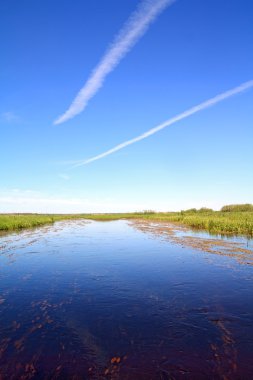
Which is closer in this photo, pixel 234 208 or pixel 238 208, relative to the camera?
pixel 238 208

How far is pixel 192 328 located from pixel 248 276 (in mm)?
6889

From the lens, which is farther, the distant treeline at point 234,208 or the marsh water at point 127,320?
the distant treeline at point 234,208

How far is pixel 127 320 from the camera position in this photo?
9.02 metres

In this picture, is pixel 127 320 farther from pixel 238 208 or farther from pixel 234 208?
pixel 234 208

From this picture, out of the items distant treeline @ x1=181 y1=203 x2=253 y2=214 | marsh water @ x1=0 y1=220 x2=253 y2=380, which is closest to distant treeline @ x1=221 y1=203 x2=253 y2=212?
distant treeline @ x1=181 y1=203 x2=253 y2=214

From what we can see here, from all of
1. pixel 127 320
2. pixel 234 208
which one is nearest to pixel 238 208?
pixel 234 208

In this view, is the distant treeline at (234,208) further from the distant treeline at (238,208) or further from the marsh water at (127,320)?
the marsh water at (127,320)

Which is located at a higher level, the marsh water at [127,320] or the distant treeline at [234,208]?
the distant treeline at [234,208]

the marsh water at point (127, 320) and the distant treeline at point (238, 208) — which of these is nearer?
the marsh water at point (127, 320)

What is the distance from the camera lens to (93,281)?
Answer: 13625mm

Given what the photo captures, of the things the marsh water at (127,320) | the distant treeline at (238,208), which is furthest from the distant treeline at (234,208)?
the marsh water at (127,320)

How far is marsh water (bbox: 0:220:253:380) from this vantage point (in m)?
6.45

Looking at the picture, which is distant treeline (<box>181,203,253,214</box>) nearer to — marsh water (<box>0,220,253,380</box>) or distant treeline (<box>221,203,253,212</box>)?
distant treeline (<box>221,203,253,212</box>)

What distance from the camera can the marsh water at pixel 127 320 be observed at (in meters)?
6.45
